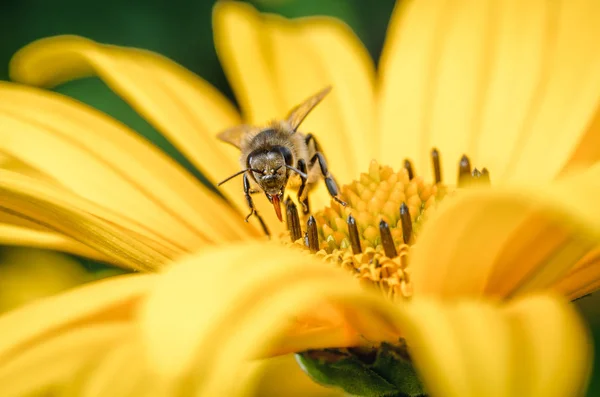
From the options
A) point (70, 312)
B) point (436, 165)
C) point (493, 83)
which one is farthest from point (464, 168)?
point (70, 312)

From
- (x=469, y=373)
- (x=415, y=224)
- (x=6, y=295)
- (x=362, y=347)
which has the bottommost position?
(x=469, y=373)

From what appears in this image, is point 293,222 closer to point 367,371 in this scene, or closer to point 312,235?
point 312,235

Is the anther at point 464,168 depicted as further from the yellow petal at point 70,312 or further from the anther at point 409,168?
the yellow petal at point 70,312

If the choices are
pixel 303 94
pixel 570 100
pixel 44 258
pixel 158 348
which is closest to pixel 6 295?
pixel 44 258

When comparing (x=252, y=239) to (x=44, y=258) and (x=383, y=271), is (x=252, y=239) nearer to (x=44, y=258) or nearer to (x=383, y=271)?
(x=383, y=271)

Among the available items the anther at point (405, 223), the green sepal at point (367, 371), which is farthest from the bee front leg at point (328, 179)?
the green sepal at point (367, 371)

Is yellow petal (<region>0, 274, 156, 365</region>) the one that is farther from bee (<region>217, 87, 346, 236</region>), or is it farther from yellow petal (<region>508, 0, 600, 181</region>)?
yellow petal (<region>508, 0, 600, 181</region>)
